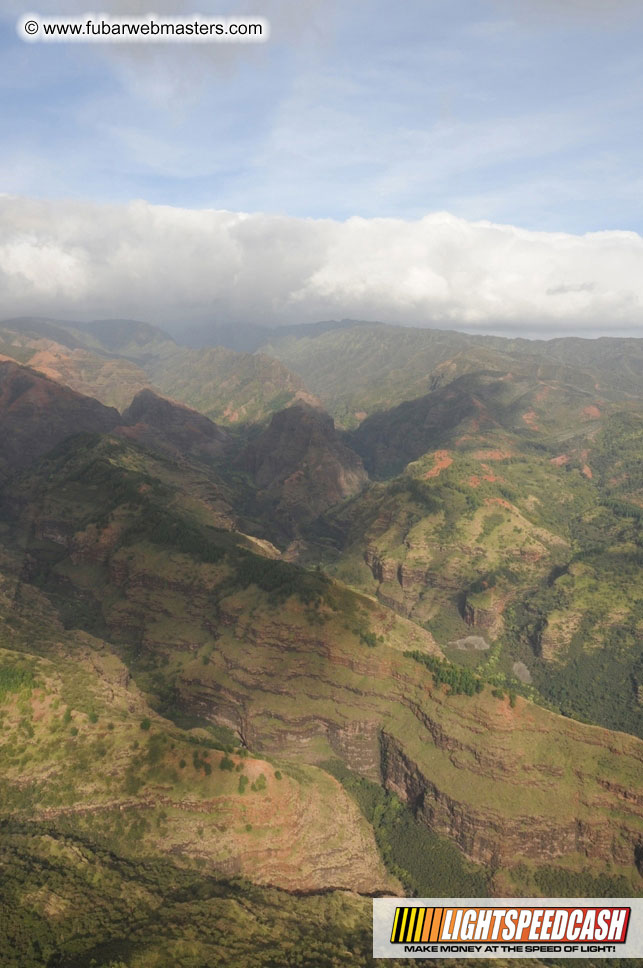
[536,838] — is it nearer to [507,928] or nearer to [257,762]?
[507,928]

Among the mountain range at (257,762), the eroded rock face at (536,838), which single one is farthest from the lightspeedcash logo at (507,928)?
the eroded rock face at (536,838)

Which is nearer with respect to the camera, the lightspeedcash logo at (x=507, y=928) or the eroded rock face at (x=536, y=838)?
the lightspeedcash logo at (x=507, y=928)

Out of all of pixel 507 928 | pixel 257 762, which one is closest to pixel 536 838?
pixel 507 928

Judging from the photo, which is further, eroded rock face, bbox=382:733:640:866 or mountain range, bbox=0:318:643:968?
eroded rock face, bbox=382:733:640:866

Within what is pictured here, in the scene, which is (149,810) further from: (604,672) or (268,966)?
(604,672)

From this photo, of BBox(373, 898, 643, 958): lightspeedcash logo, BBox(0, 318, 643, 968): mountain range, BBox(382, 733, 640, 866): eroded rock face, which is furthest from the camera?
BBox(382, 733, 640, 866): eroded rock face

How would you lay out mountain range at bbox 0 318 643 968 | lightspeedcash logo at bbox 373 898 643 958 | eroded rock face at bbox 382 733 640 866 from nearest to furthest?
1. mountain range at bbox 0 318 643 968
2. lightspeedcash logo at bbox 373 898 643 958
3. eroded rock face at bbox 382 733 640 866

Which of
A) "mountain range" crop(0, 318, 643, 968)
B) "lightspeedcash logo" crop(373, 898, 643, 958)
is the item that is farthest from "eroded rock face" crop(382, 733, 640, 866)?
"lightspeedcash logo" crop(373, 898, 643, 958)

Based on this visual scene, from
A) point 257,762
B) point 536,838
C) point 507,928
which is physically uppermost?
point 257,762

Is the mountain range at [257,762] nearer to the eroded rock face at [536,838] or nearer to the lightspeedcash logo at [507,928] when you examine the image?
the eroded rock face at [536,838]

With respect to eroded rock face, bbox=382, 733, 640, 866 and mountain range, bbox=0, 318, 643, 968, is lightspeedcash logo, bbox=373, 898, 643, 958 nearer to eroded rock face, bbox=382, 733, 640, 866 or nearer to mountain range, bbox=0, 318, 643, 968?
mountain range, bbox=0, 318, 643, 968

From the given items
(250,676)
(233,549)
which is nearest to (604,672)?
(250,676)
